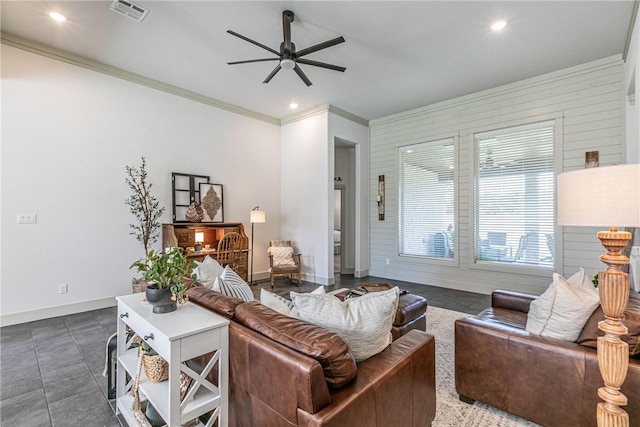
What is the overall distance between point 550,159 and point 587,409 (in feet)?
13.2

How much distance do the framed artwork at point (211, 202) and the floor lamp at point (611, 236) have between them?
4933 millimetres

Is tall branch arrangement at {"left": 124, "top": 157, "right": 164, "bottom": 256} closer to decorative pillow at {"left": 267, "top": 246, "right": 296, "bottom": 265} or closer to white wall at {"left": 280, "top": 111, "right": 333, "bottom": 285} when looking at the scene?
decorative pillow at {"left": 267, "top": 246, "right": 296, "bottom": 265}

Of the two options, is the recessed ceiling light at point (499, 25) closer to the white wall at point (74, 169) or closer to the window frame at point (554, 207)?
the window frame at point (554, 207)

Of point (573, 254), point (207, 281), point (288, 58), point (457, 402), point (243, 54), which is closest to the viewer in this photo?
point (457, 402)

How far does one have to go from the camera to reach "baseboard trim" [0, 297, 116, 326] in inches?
134

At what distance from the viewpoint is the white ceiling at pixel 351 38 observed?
2.97 metres

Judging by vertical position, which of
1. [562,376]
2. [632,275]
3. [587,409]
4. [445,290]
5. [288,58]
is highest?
[288,58]

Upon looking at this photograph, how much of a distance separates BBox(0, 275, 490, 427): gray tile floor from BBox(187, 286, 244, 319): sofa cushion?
3.17ft

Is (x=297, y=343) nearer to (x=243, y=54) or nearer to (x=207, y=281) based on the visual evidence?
(x=207, y=281)

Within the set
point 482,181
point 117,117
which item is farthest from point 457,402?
point 117,117

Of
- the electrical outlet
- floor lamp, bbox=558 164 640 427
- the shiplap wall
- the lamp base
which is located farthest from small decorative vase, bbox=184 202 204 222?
the lamp base

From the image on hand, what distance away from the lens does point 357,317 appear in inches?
55.4

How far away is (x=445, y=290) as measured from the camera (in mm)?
5113

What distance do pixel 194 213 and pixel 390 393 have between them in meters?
4.20
